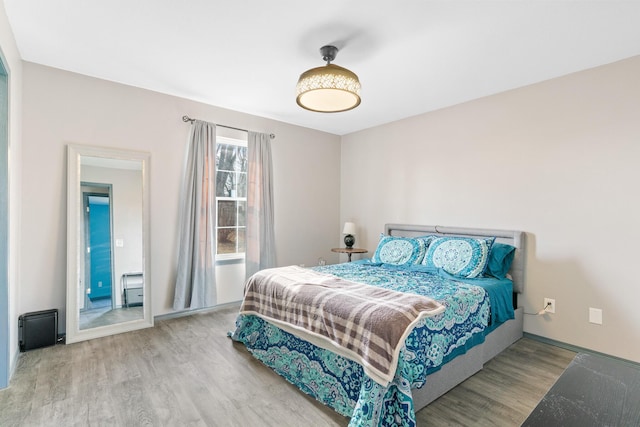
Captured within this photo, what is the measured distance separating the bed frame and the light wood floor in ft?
0.24

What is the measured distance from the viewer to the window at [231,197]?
4.02m

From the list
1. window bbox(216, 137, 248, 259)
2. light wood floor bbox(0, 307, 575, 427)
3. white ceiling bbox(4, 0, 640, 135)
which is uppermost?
white ceiling bbox(4, 0, 640, 135)

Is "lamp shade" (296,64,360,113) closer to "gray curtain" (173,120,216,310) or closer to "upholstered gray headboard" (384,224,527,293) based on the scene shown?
"gray curtain" (173,120,216,310)

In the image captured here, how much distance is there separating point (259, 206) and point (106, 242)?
1742 millimetres

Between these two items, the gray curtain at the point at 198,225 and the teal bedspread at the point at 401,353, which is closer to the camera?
the teal bedspread at the point at 401,353

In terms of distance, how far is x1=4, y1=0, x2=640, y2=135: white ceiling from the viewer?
2.02 meters

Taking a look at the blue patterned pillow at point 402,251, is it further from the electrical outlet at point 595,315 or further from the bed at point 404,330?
the electrical outlet at point 595,315

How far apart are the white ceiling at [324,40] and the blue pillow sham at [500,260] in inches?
65.4

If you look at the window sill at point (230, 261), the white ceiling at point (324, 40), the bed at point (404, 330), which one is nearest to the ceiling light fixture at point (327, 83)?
the white ceiling at point (324, 40)

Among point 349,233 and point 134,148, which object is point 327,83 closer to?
point 134,148

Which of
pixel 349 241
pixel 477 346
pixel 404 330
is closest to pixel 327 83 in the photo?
pixel 404 330

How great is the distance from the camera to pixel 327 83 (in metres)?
2.16

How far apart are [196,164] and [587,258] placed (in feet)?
13.3

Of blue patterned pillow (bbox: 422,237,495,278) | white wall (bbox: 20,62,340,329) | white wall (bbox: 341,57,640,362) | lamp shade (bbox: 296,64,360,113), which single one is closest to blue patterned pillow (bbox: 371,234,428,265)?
blue patterned pillow (bbox: 422,237,495,278)
